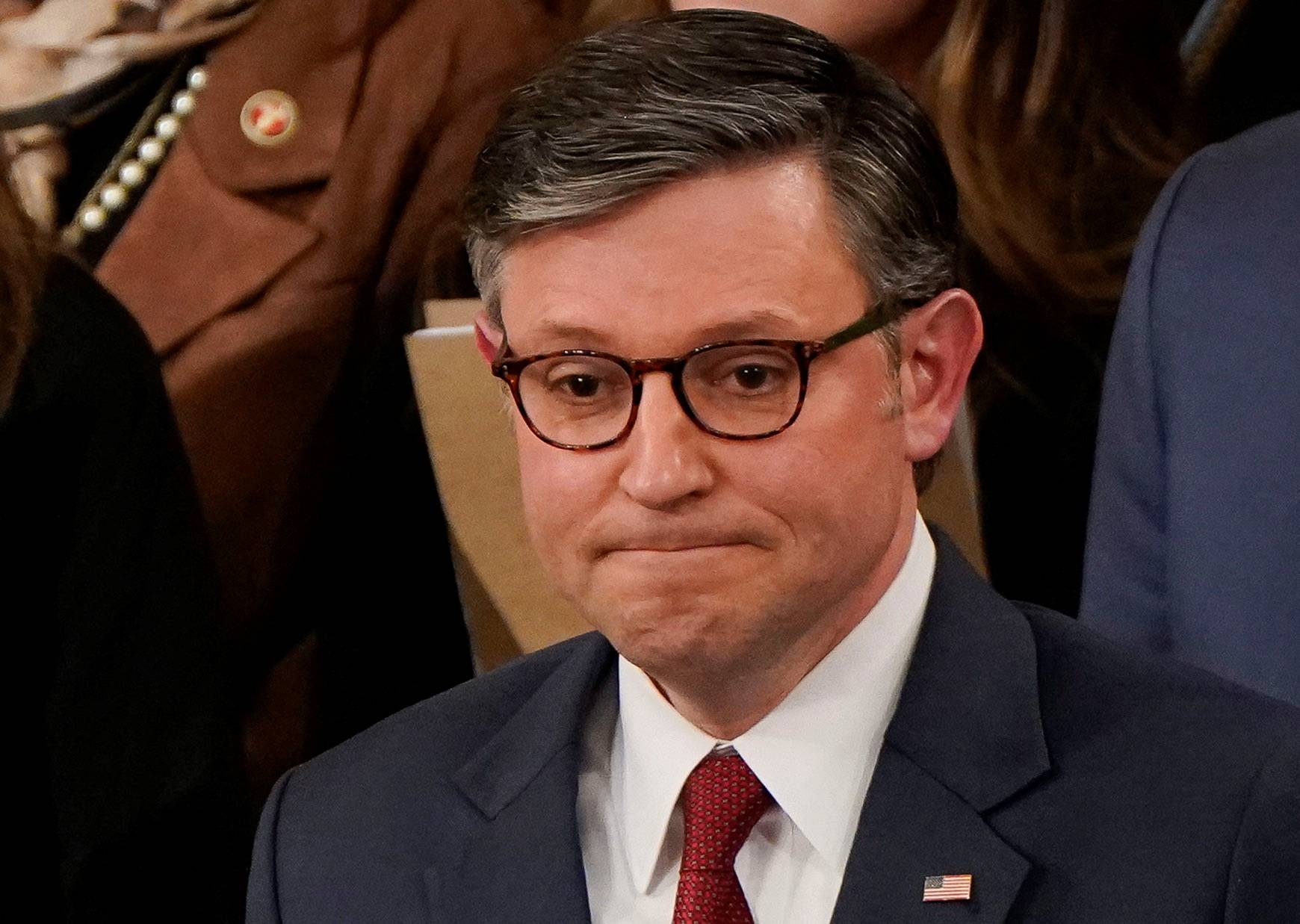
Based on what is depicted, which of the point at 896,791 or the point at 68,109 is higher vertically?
the point at 68,109

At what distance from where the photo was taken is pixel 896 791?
1.57 m

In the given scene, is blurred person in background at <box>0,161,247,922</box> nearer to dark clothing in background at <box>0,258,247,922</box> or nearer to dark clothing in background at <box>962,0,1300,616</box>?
dark clothing in background at <box>0,258,247,922</box>

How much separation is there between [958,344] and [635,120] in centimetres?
38

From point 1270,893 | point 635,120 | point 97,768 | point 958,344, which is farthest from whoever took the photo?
point 97,768

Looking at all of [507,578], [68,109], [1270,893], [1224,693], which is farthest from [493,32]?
[1270,893]

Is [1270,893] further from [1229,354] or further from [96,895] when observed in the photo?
[96,895]

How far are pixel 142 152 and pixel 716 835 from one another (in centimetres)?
137

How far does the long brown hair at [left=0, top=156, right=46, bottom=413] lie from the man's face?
1.05 m

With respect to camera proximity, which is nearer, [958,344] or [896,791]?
[896,791]

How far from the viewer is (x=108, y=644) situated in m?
2.36

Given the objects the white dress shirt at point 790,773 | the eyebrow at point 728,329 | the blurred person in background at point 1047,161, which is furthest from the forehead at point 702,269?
the blurred person in background at point 1047,161

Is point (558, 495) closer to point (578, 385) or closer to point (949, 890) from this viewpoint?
point (578, 385)

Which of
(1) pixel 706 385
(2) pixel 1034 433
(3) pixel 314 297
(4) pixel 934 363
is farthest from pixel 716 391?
(3) pixel 314 297

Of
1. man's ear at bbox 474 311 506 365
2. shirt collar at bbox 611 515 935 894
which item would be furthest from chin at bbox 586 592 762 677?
man's ear at bbox 474 311 506 365
